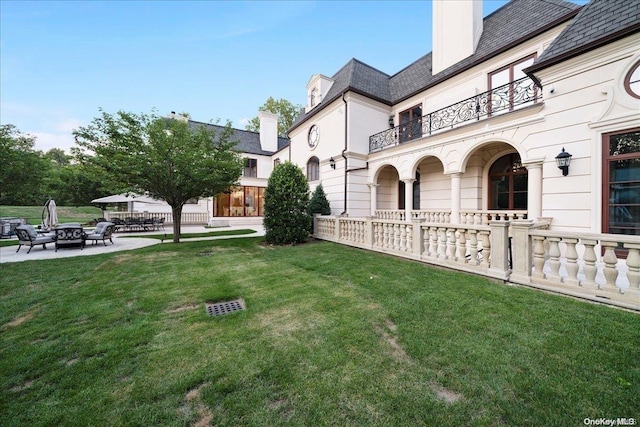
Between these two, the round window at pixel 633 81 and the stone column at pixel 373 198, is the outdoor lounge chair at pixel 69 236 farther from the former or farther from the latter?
the round window at pixel 633 81

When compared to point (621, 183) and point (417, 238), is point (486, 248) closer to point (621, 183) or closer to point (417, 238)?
point (417, 238)

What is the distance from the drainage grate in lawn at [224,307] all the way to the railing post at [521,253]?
16.3 ft

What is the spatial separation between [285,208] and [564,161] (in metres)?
8.46

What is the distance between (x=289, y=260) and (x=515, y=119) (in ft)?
26.3

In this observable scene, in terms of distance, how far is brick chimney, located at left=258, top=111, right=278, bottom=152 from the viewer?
888 inches

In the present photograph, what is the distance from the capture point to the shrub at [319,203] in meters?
11.6

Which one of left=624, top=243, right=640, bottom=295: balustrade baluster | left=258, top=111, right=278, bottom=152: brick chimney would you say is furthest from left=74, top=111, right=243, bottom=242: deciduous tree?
left=258, top=111, right=278, bottom=152: brick chimney

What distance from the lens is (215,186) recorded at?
33.2ft

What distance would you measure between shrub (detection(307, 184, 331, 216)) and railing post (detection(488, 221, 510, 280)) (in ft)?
25.6

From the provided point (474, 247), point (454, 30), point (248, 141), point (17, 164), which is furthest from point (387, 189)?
point (17, 164)

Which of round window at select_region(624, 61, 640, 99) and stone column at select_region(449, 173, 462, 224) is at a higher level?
round window at select_region(624, 61, 640, 99)

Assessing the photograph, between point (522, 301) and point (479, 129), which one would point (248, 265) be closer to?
point (522, 301)

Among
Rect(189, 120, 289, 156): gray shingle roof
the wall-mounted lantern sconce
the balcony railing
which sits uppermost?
Rect(189, 120, 289, 156): gray shingle roof

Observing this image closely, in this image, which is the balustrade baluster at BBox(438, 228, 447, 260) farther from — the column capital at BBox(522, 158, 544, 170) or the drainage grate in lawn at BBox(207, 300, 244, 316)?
the drainage grate in lawn at BBox(207, 300, 244, 316)
